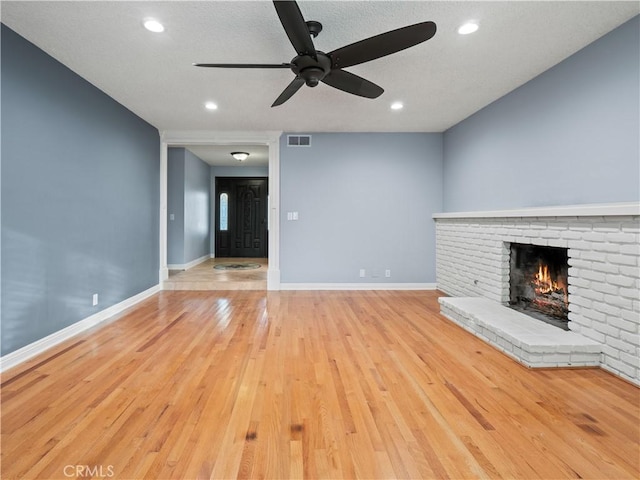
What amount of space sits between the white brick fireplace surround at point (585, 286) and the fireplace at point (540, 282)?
0.11 meters

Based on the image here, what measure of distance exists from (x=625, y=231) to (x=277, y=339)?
2.84m

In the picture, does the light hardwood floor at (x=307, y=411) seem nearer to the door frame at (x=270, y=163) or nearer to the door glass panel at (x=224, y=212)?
the door frame at (x=270, y=163)

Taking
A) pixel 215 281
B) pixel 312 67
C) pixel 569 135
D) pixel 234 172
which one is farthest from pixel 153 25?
pixel 234 172

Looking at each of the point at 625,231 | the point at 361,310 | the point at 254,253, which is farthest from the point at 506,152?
the point at 254,253

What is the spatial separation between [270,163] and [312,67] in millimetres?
3162

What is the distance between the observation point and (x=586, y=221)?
8.49 feet

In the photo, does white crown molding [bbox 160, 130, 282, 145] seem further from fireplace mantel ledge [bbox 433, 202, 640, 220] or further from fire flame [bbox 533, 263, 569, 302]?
fire flame [bbox 533, 263, 569, 302]

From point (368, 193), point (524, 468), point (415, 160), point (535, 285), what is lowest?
point (524, 468)

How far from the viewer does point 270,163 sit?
17.4 ft

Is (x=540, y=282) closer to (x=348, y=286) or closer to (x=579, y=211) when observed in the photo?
(x=579, y=211)

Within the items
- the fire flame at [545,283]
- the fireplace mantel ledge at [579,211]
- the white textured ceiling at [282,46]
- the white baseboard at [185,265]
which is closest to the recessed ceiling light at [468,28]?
the white textured ceiling at [282,46]

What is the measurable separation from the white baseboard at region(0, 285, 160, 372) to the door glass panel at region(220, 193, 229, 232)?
4577 millimetres

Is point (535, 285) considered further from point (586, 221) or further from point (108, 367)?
point (108, 367)

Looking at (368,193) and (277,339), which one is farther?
(368,193)
